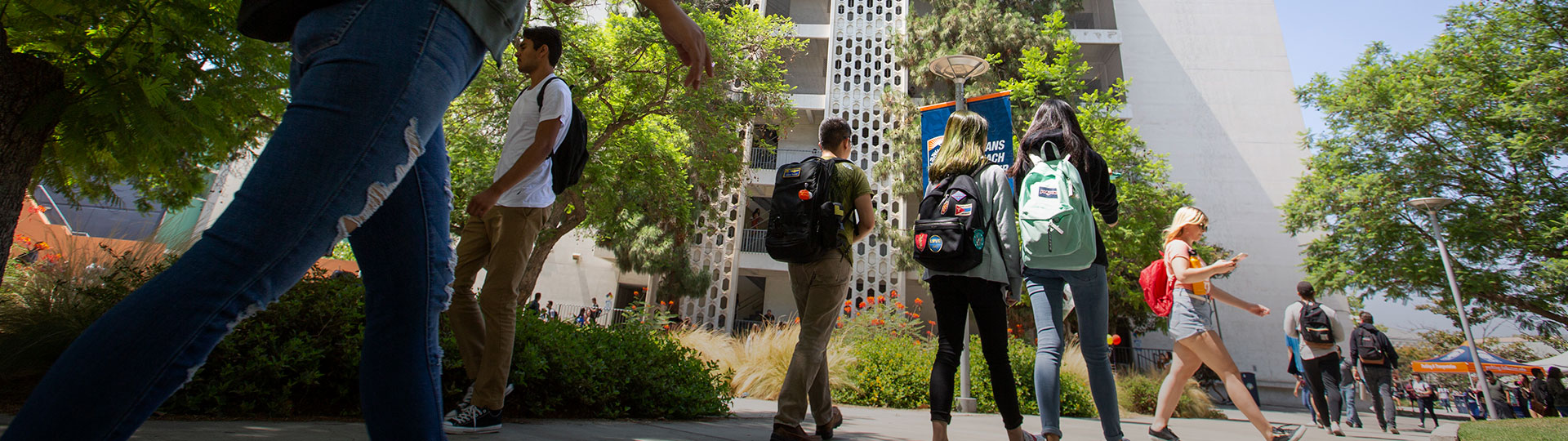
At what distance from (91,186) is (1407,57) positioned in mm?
25612

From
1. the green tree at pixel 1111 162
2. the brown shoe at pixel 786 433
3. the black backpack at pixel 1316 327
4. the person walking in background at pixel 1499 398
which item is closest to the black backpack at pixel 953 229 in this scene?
the brown shoe at pixel 786 433

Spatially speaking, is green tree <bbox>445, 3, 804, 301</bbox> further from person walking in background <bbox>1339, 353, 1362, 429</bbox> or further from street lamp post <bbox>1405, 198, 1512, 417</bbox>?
street lamp post <bbox>1405, 198, 1512, 417</bbox>

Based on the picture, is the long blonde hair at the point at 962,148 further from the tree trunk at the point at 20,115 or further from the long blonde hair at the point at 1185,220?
the tree trunk at the point at 20,115

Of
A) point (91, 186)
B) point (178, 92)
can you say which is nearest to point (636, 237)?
point (91, 186)

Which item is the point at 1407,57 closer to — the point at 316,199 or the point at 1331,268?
the point at 1331,268

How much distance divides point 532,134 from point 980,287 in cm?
213

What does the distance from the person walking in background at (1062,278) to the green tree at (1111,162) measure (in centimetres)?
1162

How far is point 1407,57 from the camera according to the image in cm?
1867

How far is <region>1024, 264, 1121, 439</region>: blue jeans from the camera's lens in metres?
3.08

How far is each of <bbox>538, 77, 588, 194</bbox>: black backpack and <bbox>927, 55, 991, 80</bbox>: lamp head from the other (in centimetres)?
690

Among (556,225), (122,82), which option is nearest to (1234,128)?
(556,225)

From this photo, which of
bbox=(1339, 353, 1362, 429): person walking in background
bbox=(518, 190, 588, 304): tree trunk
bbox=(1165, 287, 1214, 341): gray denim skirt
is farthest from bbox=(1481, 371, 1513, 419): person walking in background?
bbox=(518, 190, 588, 304): tree trunk

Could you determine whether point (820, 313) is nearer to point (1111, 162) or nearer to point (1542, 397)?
point (1111, 162)

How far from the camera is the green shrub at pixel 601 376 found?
3.65 meters
